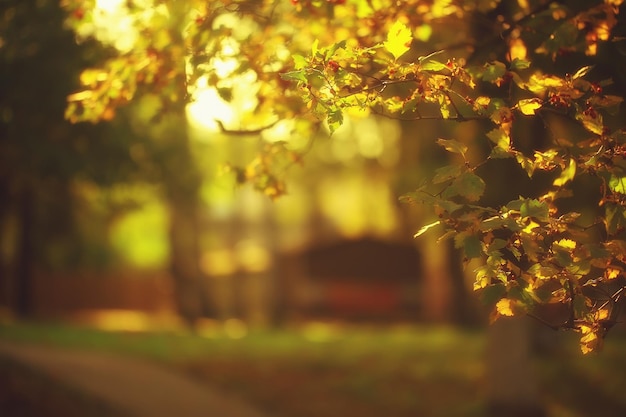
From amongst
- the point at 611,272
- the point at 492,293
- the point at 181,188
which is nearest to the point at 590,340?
the point at 611,272

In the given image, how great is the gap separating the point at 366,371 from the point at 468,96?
1037cm

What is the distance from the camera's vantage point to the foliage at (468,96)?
491 centimetres

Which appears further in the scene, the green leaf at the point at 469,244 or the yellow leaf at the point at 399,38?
the yellow leaf at the point at 399,38

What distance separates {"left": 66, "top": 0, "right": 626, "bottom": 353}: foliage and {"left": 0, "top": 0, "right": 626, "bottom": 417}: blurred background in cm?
59

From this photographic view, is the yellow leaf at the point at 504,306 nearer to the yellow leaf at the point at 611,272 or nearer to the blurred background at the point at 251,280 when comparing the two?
the yellow leaf at the point at 611,272

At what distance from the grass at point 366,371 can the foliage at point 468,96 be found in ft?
22.0

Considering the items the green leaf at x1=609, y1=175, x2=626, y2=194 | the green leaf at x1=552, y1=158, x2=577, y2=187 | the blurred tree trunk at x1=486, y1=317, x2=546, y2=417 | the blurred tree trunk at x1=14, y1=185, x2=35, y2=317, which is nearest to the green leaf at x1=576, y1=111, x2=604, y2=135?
the green leaf at x1=552, y1=158, x2=577, y2=187

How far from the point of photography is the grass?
13508 millimetres

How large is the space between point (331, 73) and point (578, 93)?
1.55m

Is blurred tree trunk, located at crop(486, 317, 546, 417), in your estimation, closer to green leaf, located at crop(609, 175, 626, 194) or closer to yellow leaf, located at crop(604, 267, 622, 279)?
yellow leaf, located at crop(604, 267, 622, 279)

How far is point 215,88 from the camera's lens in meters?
7.22

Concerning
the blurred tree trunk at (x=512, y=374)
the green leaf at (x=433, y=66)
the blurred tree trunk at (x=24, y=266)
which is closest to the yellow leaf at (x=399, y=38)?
the green leaf at (x=433, y=66)

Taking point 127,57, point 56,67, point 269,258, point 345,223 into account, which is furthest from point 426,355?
point 345,223

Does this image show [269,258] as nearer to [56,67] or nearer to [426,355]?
[426,355]
